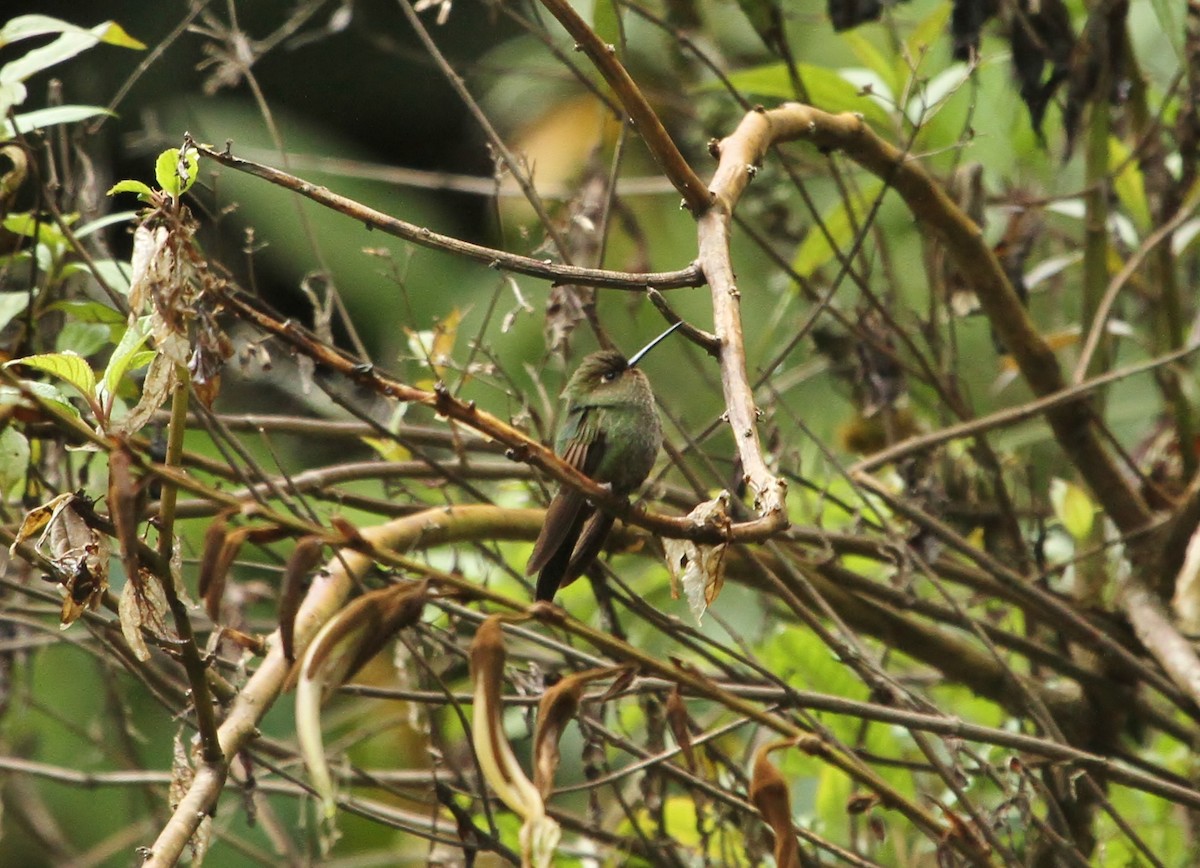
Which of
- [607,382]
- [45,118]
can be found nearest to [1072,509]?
[607,382]

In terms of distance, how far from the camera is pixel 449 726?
13.7 ft

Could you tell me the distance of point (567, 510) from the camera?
7.47 ft

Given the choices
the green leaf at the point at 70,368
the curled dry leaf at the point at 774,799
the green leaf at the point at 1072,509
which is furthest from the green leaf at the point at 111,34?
the green leaf at the point at 1072,509

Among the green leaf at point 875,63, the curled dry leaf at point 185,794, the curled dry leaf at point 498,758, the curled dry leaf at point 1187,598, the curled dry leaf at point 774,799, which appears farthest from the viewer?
the green leaf at point 875,63

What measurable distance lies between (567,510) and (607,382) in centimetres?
58

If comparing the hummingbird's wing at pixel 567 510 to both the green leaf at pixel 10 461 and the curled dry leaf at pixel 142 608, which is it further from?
the green leaf at pixel 10 461

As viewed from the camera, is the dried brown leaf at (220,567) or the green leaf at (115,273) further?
the green leaf at (115,273)

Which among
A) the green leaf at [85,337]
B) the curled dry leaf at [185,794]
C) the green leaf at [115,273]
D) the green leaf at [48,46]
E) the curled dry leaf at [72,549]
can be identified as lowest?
the curled dry leaf at [185,794]

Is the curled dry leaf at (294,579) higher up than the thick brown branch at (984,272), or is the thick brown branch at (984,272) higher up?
the thick brown branch at (984,272)

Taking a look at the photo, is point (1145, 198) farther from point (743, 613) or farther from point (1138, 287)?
point (743, 613)

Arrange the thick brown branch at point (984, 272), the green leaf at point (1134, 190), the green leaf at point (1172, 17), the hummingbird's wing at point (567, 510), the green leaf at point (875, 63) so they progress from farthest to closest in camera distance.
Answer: the green leaf at point (1134, 190) < the green leaf at point (875, 63) < the green leaf at point (1172, 17) < the thick brown branch at point (984, 272) < the hummingbird's wing at point (567, 510)

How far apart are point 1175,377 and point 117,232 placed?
352 cm

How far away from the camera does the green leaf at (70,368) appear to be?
71.2 inches

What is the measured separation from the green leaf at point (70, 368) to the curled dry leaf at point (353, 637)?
0.82m
